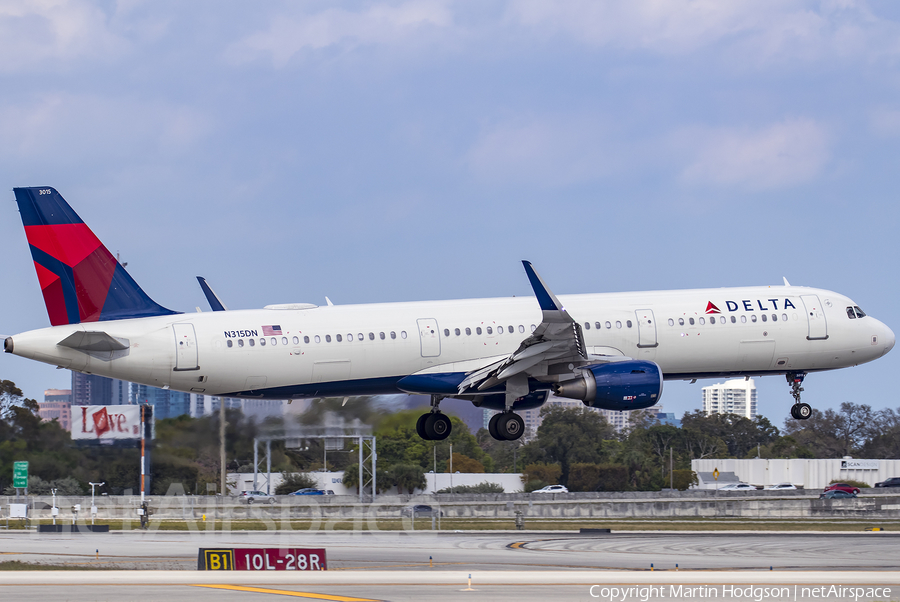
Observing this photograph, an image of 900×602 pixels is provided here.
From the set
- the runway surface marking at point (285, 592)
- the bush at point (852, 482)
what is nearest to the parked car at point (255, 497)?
the runway surface marking at point (285, 592)

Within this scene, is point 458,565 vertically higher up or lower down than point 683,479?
higher up

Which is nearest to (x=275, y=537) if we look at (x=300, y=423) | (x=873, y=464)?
(x=300, y=423)

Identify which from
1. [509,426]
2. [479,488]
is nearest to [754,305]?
[509,426]

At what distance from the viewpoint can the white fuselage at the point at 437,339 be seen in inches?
1460

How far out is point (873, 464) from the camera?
4545 inches

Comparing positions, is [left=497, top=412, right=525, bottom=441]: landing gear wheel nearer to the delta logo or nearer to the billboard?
the delta logo

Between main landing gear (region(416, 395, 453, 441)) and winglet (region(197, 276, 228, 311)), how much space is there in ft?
27.8

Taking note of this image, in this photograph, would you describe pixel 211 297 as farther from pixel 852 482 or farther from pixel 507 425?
pixel 852 482

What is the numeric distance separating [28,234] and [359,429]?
50.8ft

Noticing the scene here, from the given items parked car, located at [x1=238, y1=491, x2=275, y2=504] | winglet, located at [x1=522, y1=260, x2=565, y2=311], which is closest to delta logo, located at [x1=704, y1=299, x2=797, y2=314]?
winglet, located at [x1=522, y1=260, x2=565, y2=311]

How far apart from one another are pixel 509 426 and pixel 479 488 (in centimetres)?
5136

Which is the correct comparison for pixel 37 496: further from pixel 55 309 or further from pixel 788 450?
pixel 788 450

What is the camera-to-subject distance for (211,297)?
142 ft

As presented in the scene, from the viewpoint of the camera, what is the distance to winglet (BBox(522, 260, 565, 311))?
3691cm
